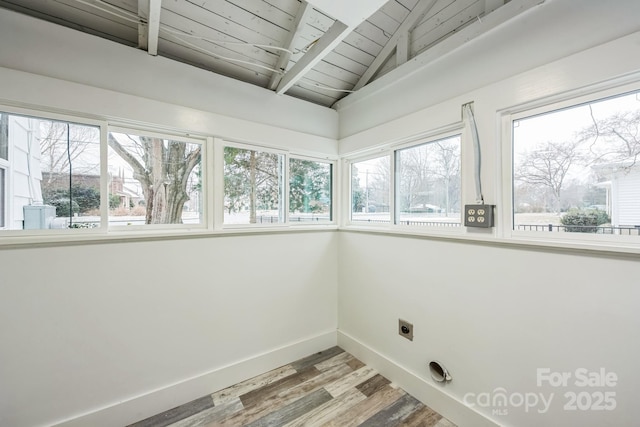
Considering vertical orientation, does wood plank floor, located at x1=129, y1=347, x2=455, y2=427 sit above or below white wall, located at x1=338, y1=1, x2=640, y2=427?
below

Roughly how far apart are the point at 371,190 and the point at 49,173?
2254 millimetres

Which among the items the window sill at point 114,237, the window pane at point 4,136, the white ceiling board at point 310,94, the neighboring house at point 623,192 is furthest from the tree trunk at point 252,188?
the neighboring house at point 623,192

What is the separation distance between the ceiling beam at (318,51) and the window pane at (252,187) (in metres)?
0.60

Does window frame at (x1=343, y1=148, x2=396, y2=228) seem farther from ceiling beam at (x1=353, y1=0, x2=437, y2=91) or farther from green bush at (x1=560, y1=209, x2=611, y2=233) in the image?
green bush at (x1=560, y1=209, x2=611, y2=233)

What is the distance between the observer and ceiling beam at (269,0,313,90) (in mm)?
1621

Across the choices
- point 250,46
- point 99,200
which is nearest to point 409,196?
point 250,46

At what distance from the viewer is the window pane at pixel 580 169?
3.77 ft

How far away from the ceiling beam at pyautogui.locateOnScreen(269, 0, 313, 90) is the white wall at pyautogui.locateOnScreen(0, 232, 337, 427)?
1301mm

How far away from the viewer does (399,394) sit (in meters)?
1.91

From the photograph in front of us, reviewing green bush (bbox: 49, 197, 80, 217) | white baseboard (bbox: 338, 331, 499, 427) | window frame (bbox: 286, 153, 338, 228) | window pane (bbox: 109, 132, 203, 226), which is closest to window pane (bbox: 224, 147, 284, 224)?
window frame (bbox: 286, 153, 338, 228)

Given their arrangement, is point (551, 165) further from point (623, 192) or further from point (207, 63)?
point (207, 63)

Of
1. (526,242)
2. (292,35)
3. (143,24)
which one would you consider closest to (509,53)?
(526,242)

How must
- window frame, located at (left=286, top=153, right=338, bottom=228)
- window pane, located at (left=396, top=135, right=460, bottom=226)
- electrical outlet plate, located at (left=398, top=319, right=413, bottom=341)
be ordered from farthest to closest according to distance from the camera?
window frame, located at (left=286, top=153, right=338, bottom=228)
electrical outlet plate, located at (left=398, top=319, right=413, bottom=341)
window pane, located at (left=396, top=135, right=460, bottom=226)

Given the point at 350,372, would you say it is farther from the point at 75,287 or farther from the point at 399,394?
the point at 75,287
